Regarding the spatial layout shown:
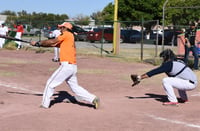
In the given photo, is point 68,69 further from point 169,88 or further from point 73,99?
point 169,88

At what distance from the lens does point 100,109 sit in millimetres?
8977

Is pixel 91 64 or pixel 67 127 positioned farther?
pixel 91 64

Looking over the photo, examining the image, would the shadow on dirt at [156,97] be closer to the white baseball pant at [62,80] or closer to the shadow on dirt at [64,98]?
the shadow on dirt at [64,98]

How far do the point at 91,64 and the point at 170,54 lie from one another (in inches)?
396

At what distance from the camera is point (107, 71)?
1661 cm

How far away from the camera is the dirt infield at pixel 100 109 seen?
7609 mm

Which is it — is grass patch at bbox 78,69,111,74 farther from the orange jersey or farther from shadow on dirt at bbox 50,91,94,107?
the orange jersey

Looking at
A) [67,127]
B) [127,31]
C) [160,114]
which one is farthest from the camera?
[127,31]

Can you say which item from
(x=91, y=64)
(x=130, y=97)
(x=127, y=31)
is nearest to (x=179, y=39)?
(x=91, y=64)

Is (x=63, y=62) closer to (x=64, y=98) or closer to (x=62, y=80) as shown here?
(x=62, y=80)

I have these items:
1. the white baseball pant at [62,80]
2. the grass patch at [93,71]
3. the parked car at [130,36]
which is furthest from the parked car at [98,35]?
the white baseball pant at [62,80]

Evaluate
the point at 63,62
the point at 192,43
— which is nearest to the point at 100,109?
the point at 63,62

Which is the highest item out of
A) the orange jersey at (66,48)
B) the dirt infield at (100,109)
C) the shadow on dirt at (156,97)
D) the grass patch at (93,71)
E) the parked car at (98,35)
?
the orange jersey at (66,48)

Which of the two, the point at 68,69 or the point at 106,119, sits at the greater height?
the point at 68,69
